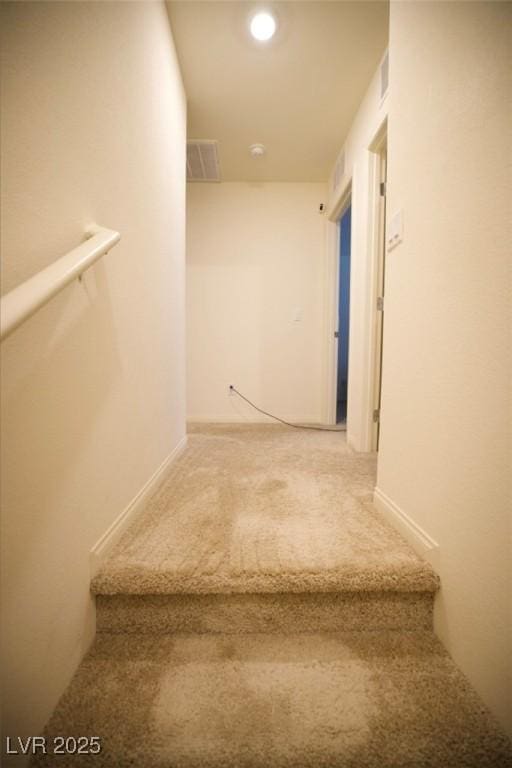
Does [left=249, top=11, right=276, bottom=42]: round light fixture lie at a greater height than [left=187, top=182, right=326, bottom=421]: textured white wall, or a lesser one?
greater

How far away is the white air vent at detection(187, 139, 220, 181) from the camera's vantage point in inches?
97.1

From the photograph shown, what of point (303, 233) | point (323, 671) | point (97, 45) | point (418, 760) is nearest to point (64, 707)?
point (323, 671)

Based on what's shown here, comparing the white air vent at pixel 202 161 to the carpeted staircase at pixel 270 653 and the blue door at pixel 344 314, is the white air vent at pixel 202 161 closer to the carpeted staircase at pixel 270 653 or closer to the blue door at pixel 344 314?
the blue door at pixel 344 314

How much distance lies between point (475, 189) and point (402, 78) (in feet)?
2.45

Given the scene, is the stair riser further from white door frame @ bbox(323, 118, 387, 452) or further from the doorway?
white door frame @ bbox(323, 118, 387, 452)

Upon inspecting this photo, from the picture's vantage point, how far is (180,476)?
160 cm

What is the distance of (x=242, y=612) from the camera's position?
0.87 meters

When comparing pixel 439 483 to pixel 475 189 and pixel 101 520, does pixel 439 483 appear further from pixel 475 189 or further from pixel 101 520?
pixel 101 520

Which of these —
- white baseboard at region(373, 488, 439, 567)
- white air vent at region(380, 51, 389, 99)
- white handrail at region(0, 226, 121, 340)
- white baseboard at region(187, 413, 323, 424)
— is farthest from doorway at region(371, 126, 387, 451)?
white handrail at region(0, 226, 121, 340)

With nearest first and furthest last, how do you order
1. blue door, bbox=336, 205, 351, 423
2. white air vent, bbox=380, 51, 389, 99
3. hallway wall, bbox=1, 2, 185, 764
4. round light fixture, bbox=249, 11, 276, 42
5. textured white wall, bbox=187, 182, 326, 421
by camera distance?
hallway wall, bbox=1, 2, 185, 764 < round light fixture, bbox=249, 11, 276, 42 < white air vent, bbox=380, 51, 389, 99 < textured white wall, bbox=187, 182, 326, 421 < blue door, bbox=336, 205, 351, 423

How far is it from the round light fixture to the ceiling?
0.11 feet

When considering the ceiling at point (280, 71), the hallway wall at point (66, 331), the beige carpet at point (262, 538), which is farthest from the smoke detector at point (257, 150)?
the beige carpet at point (262, 538)

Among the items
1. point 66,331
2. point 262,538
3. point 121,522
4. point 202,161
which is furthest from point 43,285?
point 202,161

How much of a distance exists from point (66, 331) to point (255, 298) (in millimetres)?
2576
